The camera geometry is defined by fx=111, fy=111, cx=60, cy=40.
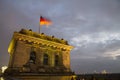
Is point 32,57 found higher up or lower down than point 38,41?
lower down

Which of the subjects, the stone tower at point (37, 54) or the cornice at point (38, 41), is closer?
the stone tower at point (37, 54)

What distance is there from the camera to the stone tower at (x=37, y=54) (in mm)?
15789

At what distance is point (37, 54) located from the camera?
17.8m

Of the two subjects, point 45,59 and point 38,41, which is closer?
point 38,41

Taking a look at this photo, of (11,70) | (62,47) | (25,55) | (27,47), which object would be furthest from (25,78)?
(62,47)

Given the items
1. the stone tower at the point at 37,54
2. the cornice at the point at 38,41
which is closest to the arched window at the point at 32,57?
the stone tower at the point at 37,54

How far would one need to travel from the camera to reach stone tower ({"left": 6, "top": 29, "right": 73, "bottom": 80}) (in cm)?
1579

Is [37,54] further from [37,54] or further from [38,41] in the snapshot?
[38,41]

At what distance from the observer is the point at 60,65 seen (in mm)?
20188

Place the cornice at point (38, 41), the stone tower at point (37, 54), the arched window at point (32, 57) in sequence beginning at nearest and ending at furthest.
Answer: the stone tower at point (37, 54)
the cornice at point (38, 41)
the arched window at point (32, 57)

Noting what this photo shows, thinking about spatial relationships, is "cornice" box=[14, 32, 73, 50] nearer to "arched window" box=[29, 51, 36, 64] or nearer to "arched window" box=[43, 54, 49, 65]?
"arched window" box=[29, 51, 36, 64]

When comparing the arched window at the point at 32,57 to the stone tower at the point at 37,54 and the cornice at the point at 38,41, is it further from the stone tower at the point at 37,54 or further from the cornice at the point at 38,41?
the cornice at the point at 38,41

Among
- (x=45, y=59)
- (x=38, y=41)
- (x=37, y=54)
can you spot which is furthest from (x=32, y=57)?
(x=38, y=41)

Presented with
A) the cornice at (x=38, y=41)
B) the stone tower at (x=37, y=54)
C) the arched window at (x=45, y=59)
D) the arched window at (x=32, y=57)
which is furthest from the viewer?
the arched window at (x=45, y=59)
